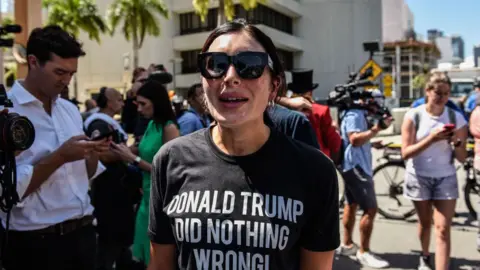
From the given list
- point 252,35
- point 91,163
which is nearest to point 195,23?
point 91,163

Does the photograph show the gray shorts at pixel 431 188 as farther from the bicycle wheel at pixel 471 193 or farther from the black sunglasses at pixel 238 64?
the black sunglasses at pixel 238 64

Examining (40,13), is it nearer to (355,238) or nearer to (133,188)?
(133,188)

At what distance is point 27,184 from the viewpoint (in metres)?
2.71

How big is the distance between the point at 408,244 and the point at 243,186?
17.1 feet

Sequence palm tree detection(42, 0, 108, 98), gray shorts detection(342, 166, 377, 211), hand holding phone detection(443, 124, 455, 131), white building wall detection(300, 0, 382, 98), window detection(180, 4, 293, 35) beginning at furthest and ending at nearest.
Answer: white building wall detection(300, 0, 382, 98), window detection(180, 4, 293, 35), palm tree detection(42, 0, 108, 98), gray shorts detection(342, 166, 377, 211), hand holding phone detection(443, 124, 455, 131)

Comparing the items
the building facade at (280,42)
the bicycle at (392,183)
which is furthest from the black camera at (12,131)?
the building facade at (280,42)

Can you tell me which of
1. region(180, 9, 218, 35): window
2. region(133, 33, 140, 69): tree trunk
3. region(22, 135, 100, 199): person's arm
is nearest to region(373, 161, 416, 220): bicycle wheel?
region(22, 135, 100, 199): person's arm

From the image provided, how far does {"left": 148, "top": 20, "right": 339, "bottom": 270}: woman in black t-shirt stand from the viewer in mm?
1782

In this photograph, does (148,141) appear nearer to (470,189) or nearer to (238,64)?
(238,64)

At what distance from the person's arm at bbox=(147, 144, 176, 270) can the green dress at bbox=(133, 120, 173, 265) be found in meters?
2.10

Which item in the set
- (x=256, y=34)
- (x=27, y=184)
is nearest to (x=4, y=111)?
(x=27, y=184)

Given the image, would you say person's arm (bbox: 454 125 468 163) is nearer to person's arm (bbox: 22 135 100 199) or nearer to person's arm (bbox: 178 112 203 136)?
person's arm (bbox: 178 112 203 136)

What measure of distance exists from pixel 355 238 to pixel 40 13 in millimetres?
4779

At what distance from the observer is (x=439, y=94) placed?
491 centimetres
